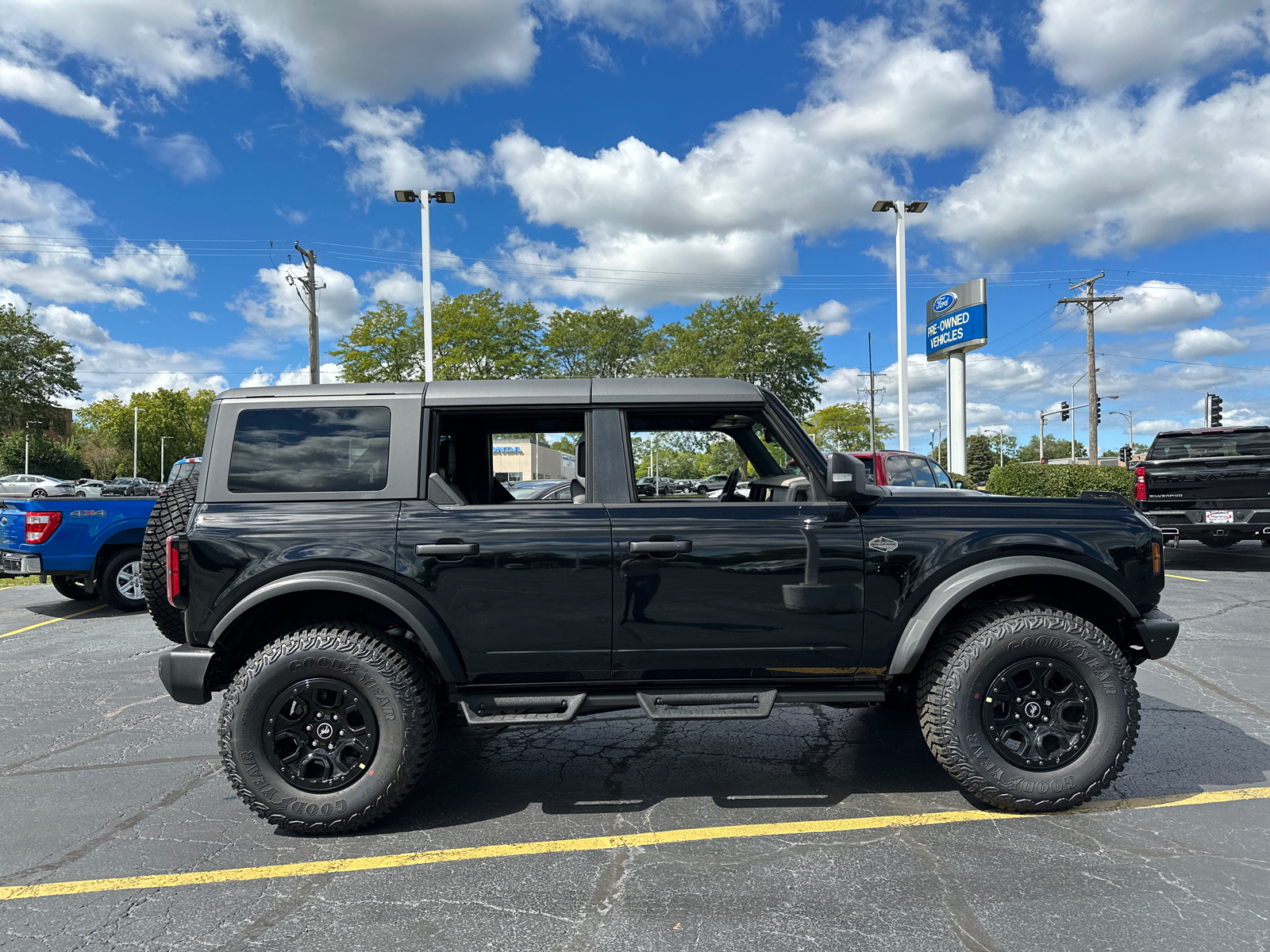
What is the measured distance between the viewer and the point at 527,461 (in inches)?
224

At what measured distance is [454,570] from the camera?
127 inches

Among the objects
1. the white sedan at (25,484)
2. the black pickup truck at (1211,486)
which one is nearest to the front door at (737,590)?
the black pickup truck at (1211,486)

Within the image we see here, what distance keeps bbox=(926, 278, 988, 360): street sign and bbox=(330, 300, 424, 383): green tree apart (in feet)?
69.8

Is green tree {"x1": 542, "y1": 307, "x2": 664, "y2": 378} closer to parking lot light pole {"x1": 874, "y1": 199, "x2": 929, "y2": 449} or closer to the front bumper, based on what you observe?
parking lot light pole {"x1": 874, "y1": 199, "x2": 929, "y2": 449}

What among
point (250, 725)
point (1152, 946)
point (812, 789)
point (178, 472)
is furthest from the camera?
point (178, 472)

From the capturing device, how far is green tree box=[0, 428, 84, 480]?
53469 mm

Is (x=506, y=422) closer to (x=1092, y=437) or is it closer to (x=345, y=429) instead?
(x=345, y=429)

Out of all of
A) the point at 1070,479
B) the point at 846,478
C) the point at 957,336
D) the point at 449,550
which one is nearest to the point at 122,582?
the point at 449,550

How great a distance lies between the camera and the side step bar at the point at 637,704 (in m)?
3.22

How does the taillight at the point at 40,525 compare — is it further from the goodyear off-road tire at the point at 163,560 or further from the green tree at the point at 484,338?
the green tree at the point at 484,338

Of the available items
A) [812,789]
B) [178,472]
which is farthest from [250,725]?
[178,472]

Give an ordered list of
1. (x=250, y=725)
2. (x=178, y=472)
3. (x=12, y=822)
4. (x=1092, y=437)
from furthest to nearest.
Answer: (x=1092, y=437), (x=178, y=472), (x=12, y=822), (x=250, y=725)

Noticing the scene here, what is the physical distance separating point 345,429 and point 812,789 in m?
2.74

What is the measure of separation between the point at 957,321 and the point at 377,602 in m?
22.4
